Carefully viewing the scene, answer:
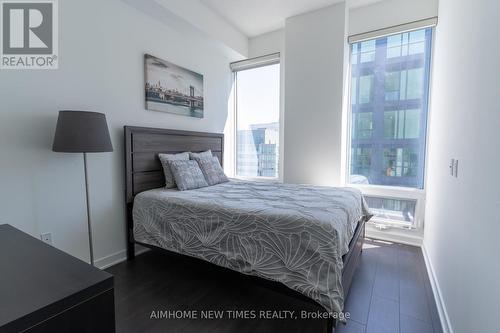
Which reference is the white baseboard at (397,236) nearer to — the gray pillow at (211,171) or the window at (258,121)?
the window at (258,121)

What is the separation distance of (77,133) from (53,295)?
4.96 feet

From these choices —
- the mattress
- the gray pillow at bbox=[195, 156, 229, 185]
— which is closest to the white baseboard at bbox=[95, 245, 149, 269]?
the mattress

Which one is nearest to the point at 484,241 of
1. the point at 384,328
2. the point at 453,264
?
the point at 453,264

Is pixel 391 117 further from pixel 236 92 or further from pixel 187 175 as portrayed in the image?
pixel 187 175

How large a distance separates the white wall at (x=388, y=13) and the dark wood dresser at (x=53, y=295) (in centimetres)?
379

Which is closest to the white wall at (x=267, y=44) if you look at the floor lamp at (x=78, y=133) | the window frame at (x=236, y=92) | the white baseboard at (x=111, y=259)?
the window frame at (x=236, y=92)

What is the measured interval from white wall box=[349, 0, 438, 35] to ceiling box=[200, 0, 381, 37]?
0.36 ft

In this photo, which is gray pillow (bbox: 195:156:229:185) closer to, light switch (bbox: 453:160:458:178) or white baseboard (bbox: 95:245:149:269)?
white baseboard (bbox: 95:245:149:269)

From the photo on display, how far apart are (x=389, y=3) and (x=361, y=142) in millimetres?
1733

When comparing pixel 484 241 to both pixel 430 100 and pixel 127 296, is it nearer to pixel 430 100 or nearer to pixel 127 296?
pixel 127 296

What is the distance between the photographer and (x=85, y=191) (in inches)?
88.7

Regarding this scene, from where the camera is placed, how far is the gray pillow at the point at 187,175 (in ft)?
8.58

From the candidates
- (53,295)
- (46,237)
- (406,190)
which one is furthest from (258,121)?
(53,295)

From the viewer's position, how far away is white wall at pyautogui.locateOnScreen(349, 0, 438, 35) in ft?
9.35
